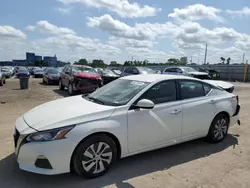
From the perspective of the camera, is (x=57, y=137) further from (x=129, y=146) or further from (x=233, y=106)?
(x=233, y=106)

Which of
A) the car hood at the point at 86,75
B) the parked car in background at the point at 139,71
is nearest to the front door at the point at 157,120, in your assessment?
the car hood at the point at 86,75

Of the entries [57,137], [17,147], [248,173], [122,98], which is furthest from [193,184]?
[17,147]

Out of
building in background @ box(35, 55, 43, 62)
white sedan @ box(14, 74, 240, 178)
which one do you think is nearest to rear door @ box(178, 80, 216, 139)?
white sedan @ box(14, 74, 240, 178)

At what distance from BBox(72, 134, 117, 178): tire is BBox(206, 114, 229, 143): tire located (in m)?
2.43

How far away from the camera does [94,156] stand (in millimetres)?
3688

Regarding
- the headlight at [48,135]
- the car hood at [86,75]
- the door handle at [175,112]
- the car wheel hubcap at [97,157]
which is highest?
the car hood at [86,75]

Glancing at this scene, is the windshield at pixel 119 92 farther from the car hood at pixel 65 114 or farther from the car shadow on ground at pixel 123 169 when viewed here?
the car shadow on ground at pixel 123 169

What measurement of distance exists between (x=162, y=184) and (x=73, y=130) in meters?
1.51

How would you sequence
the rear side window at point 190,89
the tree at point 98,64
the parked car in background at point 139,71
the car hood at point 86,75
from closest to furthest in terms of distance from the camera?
the rear side window at point 190,89, the car hood at point 86,75, the parked car in background at point 139,71, the tree at point 98,64

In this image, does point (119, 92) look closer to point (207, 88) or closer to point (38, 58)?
point (207, 88)

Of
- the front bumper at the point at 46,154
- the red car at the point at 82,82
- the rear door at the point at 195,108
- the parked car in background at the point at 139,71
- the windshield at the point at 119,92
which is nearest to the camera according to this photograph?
the front bumper at the point at 46,154

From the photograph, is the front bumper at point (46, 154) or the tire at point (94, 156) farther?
the tire at point (94, 156)

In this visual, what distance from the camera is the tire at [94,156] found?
3.55 m

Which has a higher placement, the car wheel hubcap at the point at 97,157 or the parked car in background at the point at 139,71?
the parked car in background at the point at 139,71
